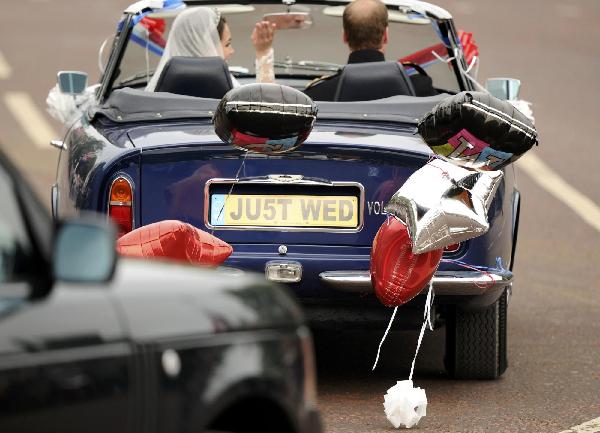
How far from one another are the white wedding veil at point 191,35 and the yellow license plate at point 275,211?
1907 millimetres

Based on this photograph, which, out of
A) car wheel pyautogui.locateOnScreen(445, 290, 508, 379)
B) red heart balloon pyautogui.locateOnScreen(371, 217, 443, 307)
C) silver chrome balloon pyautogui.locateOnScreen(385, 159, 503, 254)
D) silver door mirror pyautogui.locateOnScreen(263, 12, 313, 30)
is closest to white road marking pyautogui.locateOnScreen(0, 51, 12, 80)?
silver door mirror pyautogui.locateOnScreen(263, 12, 313, 30)

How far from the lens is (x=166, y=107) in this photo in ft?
26.3

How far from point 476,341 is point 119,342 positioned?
13.9 feet

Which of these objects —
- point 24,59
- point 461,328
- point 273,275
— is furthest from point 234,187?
point 24,59

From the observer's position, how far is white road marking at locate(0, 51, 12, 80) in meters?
22.3

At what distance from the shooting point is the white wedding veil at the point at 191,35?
915 cm

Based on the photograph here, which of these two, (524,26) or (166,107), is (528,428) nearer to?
(166,107)

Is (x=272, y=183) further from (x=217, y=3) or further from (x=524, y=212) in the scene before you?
(x=524, y=212)

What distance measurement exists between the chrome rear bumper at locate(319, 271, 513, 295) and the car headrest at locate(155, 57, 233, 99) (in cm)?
141

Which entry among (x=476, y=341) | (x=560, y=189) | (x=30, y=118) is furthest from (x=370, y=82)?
(x=30, y=118)

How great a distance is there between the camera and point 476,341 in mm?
8055

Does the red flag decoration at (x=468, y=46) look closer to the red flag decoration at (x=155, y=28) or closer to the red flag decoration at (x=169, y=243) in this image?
the red flag decoration at (x=155, y=28)

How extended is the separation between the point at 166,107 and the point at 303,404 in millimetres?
3694

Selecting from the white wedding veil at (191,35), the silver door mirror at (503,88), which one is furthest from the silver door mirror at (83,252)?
the silver door mirror at (503,88)
